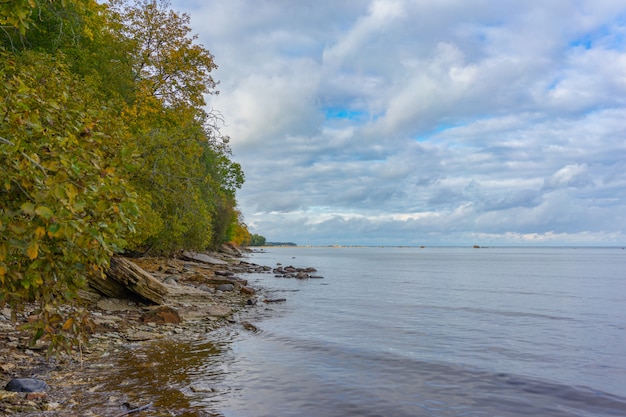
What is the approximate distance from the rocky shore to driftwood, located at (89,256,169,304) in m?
0.21

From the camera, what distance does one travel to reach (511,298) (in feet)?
99.2

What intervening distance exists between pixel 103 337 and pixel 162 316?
315cm

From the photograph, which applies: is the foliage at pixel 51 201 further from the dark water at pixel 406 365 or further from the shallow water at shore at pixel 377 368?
the dark water at pixel 406 365

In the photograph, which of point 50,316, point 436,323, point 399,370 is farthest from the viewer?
point 436,323

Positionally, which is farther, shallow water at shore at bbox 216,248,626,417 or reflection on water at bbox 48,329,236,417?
shallow water at shore at bbox 216,248,626,417

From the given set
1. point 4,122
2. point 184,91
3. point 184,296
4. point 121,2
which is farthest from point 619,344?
point 121,2

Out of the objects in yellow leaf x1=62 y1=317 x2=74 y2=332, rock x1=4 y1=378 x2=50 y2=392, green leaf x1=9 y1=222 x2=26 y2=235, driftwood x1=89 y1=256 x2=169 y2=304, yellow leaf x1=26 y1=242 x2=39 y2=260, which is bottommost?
rock x1=4 y1=378 x2=50 y2=392

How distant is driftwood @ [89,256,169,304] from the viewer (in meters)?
15.9

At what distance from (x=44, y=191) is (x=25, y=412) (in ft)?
15.9

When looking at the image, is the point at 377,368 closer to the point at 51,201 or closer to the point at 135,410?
the point at 135,410

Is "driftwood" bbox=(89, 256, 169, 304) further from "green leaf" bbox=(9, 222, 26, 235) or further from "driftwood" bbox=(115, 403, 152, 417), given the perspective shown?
"green leaf" bbox=(9, 222, 26, 235)

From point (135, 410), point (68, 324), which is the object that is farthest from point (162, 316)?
point (68, 324)

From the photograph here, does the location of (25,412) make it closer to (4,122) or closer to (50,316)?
(50,316)

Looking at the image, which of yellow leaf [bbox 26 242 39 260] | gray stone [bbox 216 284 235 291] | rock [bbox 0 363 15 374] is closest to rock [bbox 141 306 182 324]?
rock [bbox 0 363 15 374]
